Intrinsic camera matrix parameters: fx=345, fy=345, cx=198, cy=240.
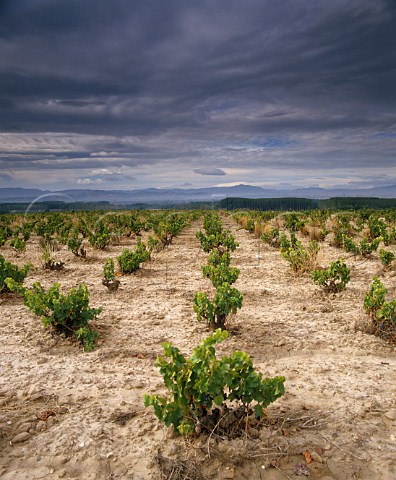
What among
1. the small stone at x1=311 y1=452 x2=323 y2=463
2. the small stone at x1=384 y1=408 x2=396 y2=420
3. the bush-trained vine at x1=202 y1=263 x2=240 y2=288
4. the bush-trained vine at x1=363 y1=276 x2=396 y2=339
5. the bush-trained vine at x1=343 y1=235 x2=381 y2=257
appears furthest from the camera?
the bush-trained vine at x1=343 y1=235 x2=381 y2=257

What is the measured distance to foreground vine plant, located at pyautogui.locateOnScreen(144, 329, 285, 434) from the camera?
298cm

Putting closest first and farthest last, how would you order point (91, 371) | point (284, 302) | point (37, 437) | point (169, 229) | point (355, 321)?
point (37, 437)
point (91, 371)
point (355, 321)
point (284, 302)
point (169, 229)

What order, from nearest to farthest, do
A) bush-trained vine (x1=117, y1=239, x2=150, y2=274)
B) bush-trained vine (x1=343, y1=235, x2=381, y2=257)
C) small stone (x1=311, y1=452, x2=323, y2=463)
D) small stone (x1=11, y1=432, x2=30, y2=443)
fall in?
small stone (x1=311, y1=452, x2=323, y2=463)
small stone (x1=11, y1=432, x2=30, y2=443)
bush-trained vine (x1=117, y1=239, x2=150, y2=274)
bush-trained vine (x1=343, y1=235, x2=381, y2=257)

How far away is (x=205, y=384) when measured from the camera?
2.93 meters

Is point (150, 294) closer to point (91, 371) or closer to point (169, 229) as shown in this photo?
point (91, 371)

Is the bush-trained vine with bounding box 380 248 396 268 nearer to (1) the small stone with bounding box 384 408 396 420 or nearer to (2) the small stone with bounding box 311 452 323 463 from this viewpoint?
(1) the small stone with bounding box 384 408 396 420

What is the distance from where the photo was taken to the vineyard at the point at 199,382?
2.98 metres

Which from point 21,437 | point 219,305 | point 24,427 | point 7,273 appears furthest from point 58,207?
point 21,437

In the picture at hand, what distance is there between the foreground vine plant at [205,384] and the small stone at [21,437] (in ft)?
4.18

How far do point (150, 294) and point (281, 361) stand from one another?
3.83 meters

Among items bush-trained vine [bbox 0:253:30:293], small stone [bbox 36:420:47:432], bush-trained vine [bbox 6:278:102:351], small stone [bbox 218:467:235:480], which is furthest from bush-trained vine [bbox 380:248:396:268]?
bush-trained vine [bbox 0:253:30:293]

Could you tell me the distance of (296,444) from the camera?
316cm

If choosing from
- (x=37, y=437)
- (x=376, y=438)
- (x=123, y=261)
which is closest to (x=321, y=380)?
(x=376, y=438)

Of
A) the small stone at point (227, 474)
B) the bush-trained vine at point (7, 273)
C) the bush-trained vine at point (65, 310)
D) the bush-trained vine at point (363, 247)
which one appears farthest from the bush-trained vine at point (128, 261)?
the small stone at point (227, 474)
